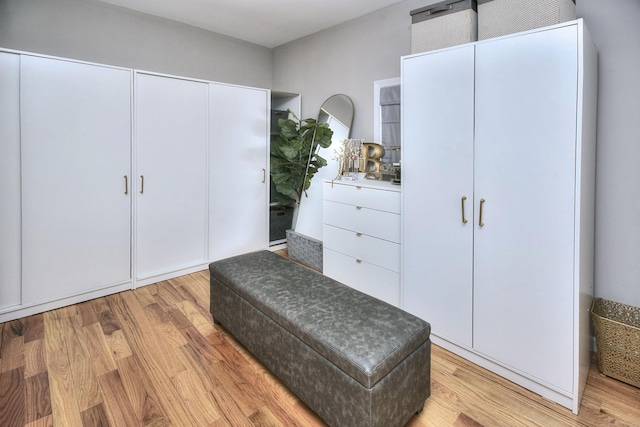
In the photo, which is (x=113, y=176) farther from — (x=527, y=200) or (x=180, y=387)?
(x=527, y=200)

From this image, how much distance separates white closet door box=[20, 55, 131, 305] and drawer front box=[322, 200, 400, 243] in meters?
1.76

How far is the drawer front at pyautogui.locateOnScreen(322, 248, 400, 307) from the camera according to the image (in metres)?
2.55

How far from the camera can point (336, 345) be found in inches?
56.7

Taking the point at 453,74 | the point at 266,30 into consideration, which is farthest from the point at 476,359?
the point at 266,30

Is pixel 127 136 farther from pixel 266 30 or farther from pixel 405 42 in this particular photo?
pixel 405 42

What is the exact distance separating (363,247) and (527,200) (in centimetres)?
128

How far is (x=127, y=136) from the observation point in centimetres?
289

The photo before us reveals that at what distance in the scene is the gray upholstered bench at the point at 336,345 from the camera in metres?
1.37

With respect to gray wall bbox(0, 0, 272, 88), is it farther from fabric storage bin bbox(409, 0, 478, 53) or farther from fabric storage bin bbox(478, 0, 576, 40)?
fabric storage bin bbox(478, 0, 576, 40)

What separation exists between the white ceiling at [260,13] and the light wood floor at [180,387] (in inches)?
110

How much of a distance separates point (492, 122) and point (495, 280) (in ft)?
2.80

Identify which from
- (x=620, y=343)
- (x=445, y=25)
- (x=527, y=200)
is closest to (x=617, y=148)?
(x=527, y=200)

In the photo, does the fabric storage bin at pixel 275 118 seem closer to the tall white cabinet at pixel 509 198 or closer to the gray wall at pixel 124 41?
the gray wall at pixel 124 41

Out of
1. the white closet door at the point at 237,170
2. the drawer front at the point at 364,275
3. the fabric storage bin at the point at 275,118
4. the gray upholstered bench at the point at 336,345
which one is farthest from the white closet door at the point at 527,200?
the fabric storage bin at the point at 275,118
